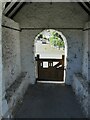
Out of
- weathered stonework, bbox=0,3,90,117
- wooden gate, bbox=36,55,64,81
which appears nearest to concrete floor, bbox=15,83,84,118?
weathered stonework, bbox=0,3,90,117

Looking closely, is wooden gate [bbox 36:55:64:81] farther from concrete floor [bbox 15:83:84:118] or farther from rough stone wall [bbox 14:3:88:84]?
concrete floor [bbox 15:83:84:118]

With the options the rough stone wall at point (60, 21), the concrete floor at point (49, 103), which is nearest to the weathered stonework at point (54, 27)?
the rough stone wall at point (60, 21)

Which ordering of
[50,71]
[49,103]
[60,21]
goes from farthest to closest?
[50,71], [60,21], [49,103]

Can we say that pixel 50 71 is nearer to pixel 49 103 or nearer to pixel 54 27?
pixel 54 27

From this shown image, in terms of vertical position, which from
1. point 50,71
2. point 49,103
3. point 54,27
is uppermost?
point 54,27

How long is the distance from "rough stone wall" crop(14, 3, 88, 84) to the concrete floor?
119 centimetres

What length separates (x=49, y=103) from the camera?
7.71 metres

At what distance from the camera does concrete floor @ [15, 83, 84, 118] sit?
21.9 feet

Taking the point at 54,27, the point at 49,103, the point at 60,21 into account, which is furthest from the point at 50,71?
the point at 49,103

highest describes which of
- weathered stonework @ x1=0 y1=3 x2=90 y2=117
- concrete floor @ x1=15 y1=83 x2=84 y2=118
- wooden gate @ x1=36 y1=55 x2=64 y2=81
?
weathered stonework @ x1=0 y1=3 x2=90 y2=117

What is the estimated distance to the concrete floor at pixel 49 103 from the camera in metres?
6.69

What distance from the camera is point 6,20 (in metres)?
7.29

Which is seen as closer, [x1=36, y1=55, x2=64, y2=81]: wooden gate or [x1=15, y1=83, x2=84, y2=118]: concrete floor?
[x1=15, y1=83, x2=84, y2=118]: concrete floor

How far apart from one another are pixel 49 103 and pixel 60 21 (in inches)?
141
